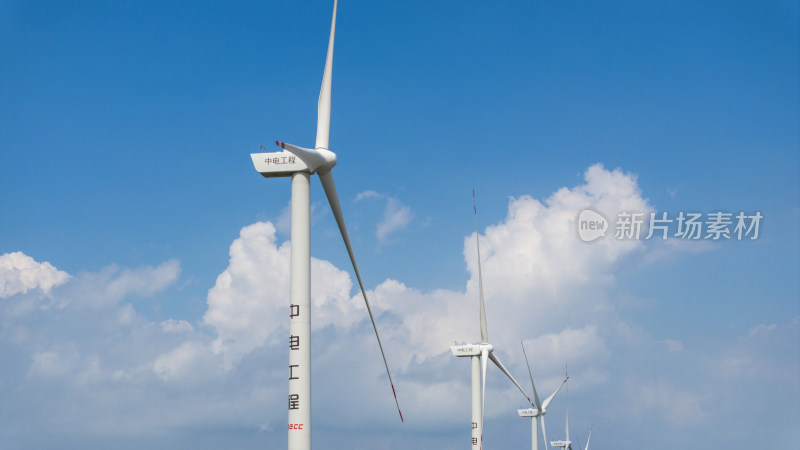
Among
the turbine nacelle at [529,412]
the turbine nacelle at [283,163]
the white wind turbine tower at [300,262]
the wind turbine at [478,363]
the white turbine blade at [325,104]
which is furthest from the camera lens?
the turbine nacelle at [529,412]

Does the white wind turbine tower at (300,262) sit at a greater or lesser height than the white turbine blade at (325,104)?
lesser

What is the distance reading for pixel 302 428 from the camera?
59.3m

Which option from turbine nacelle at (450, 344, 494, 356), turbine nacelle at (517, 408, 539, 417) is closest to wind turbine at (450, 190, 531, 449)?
turbine nacelle at (450, 344, 494, 356)

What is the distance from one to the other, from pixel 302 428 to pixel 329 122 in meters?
25.0

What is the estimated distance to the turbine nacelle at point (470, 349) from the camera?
13912 cm

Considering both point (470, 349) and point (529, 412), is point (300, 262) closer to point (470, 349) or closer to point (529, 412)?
point (470, 349)

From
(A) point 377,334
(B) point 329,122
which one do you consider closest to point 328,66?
(B) point 329,122

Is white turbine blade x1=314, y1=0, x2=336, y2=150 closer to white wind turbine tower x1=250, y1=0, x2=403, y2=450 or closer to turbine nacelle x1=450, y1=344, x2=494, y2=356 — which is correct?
white wind turbine tower x1=250, y1=0, x2=403, y2=450

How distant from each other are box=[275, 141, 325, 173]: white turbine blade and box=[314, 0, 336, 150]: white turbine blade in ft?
12.5

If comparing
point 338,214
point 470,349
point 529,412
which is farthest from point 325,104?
point 529,412

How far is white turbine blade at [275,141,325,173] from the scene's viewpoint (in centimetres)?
6066

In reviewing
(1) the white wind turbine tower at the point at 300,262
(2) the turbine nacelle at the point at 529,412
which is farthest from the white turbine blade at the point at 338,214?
(2) the turbine nacelle at the point at 529,412

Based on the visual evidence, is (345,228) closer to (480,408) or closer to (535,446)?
(480,408)

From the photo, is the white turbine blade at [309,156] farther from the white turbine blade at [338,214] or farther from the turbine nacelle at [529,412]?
the turbine nacelle at [529,412]
